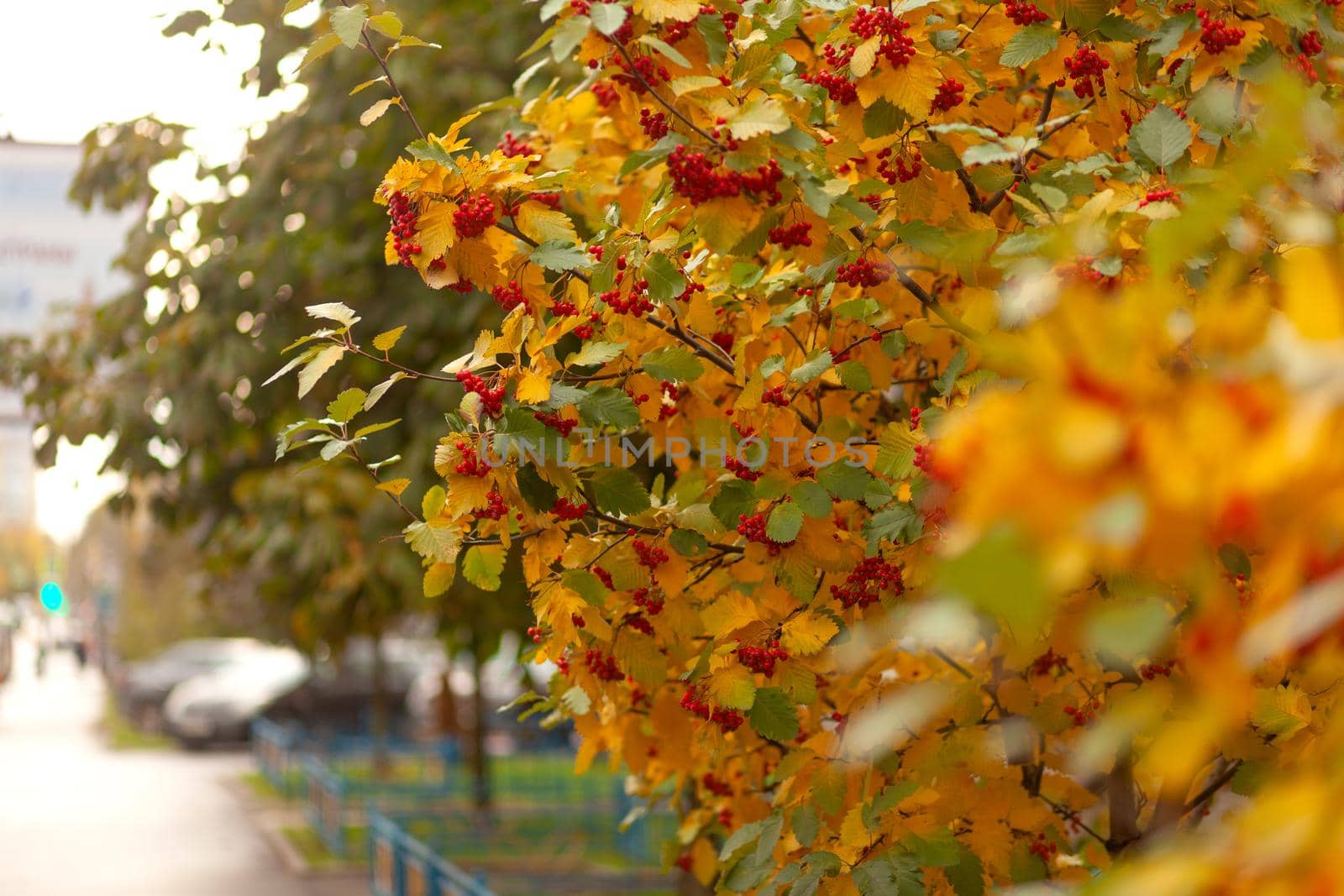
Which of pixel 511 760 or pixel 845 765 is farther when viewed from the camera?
pixel 511 760

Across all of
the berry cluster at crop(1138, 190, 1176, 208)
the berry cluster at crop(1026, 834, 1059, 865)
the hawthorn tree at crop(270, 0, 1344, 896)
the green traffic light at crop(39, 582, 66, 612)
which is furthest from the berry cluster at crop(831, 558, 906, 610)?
the green traffic light at crop(39, 582, 66, 612)

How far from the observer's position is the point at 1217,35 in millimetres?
2588

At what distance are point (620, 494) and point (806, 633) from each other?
46 cm

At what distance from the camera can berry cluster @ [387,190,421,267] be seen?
266 centimetres

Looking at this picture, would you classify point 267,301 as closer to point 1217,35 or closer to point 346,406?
point 346,406

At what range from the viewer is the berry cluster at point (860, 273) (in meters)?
2.85

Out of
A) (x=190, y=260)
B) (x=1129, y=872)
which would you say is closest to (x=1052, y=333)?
(x=1129, y=872)

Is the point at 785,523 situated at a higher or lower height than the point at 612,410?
lower

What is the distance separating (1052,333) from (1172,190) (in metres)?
1.71

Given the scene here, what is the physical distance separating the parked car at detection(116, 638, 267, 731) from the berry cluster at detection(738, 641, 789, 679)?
20.6m

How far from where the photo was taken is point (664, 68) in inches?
104

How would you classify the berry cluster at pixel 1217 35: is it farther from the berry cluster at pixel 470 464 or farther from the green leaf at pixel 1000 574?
the green leaf at pixel 1000 574

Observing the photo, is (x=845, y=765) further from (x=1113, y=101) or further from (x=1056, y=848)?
(x=1113, y=101)

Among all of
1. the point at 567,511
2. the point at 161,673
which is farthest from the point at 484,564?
the point at 161,673
